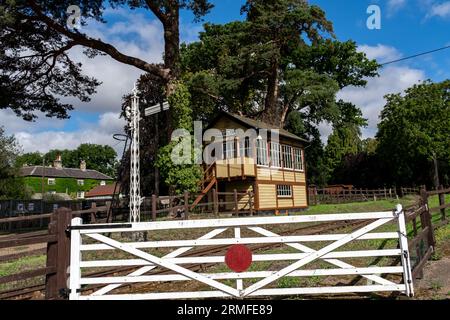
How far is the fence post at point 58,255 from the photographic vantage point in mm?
5686

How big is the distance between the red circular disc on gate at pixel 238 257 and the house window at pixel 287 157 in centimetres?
2529

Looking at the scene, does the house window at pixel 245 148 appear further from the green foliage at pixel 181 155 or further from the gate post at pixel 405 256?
the gate post at pixel 405 256

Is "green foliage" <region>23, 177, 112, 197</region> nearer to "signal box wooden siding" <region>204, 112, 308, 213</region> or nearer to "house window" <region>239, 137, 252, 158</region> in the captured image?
"signal box wooden siding" <region>204, 112, 308, 213</region>

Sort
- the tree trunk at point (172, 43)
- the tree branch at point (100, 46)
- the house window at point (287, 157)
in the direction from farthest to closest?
the house window at point (287, 157) < the tree trunk at point (172, 43) < the tree branch at point (100, 46)

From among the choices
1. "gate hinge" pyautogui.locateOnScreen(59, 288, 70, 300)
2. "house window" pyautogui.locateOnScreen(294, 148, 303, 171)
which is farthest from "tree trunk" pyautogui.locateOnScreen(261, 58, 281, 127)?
"gate hinge" pyautogui.locateOnScreen(59, 288, 70, 300)

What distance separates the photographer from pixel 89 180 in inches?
3273

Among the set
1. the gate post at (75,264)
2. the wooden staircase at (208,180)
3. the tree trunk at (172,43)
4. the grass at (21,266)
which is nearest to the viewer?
the gate post at (75,264)

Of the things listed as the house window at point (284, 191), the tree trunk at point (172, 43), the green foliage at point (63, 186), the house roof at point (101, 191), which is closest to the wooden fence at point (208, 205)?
the house window at point (284, 191)

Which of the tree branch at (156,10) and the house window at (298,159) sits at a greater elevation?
the tree branch at (156,10)

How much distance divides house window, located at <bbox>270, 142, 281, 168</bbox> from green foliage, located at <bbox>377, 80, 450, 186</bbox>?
24284 millimetres

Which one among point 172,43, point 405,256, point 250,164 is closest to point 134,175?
point 405,256
